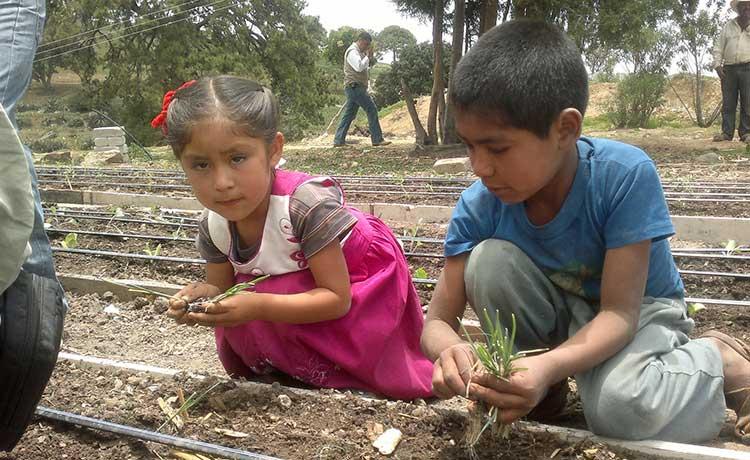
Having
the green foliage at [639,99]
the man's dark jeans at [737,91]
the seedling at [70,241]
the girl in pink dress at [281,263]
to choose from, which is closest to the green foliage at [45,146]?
the green foliage at [639,99]

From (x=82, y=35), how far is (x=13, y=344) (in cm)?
2566

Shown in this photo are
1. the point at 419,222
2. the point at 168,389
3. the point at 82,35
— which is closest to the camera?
the point at 168,389

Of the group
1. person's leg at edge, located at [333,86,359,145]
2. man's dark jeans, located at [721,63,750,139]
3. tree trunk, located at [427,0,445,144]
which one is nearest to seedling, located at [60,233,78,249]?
person's leg at edge, located at [333,86,359,145]

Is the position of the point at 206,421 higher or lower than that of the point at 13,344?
lower

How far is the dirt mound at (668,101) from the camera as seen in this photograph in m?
20.2

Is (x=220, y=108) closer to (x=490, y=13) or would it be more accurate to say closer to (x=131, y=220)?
(x=131, y=220)

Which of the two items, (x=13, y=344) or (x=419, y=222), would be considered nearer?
(x=13, y=344)

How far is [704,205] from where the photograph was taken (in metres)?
5.32

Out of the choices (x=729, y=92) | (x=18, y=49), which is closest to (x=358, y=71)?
(x=729, y=92)

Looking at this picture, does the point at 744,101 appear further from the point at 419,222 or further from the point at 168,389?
the point at 168,389

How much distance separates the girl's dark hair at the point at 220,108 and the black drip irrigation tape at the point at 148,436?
31.3 inches

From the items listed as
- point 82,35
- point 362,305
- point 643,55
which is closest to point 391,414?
point 362,305

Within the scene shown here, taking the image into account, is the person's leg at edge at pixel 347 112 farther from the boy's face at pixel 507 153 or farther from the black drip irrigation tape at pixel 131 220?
the boy's face at pixel 507 153

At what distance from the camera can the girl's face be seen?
2.03 m
